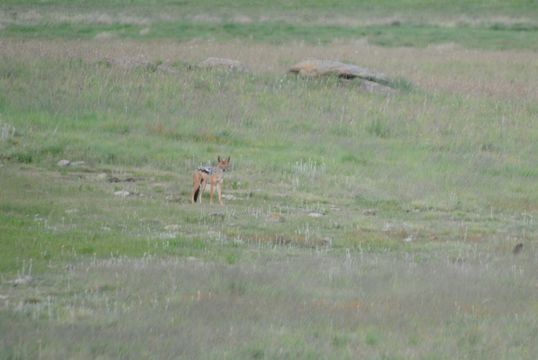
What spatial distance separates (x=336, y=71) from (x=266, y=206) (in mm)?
13360

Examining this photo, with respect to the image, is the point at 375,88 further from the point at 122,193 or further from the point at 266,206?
the point at 122,193

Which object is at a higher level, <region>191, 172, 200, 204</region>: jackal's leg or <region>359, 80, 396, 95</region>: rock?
<region>359, 80, 396, 95</region>: rock

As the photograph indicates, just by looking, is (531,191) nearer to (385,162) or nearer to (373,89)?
(385,162)

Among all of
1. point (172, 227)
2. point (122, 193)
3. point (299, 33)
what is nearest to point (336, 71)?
point (122, 193)

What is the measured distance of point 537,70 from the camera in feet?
120

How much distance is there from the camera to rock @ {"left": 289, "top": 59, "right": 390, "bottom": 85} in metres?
29.9

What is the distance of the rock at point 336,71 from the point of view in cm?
2986

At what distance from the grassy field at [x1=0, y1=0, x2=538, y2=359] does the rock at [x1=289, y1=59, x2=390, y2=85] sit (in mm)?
490

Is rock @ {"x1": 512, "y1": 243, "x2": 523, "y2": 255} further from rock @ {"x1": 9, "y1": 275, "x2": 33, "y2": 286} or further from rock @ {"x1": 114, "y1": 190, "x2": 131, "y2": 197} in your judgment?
rock @ {"x1": 9, "y1": 275, "x2": 33, "y2": 286}

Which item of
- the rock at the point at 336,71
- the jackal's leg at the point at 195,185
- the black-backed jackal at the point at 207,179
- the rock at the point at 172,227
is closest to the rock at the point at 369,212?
the black-backed jackal at the point at 207,179

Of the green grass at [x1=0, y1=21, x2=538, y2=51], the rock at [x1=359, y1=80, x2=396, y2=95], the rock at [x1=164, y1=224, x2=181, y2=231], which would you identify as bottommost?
the rock at [x1=164, y1=224, x2=181, y2=231]

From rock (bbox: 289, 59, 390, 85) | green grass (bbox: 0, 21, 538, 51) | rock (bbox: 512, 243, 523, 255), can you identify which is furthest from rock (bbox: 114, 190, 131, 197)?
green grass (bbox: 0, 21, 538, 51)

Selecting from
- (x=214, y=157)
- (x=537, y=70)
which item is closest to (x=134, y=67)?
(x=214, y=157)

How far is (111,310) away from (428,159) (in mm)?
13520
